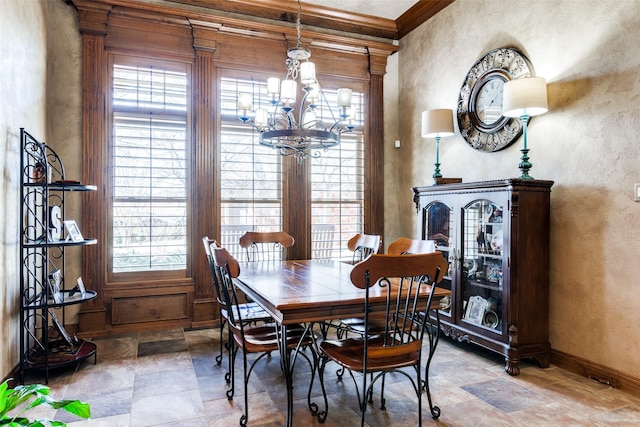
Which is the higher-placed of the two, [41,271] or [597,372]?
[41,271]

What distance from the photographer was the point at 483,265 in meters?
3.42

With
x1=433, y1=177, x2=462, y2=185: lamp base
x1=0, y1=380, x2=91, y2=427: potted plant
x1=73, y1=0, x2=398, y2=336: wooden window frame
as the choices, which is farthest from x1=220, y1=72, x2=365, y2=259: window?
x1=0, y1=380, x2=91, y2=427: potted plant

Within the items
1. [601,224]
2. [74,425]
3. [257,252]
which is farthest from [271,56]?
[74,425]

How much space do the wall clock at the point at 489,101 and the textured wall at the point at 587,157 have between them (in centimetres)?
9

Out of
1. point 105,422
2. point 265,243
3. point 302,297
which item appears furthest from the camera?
point 265,243

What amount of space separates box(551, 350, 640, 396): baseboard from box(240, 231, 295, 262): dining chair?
2388 mm

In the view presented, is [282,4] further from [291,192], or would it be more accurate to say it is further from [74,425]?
[74,425]

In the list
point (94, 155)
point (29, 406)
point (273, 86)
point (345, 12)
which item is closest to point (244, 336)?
point (29, 406)

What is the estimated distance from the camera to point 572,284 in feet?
10.3

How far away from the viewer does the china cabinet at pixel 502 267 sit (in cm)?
311

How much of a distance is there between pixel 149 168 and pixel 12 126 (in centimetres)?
135

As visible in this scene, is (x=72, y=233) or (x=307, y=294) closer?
(x=307, y=294)

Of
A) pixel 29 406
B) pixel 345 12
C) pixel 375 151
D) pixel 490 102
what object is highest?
pixel 345 12

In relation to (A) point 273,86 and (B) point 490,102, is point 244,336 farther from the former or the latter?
(B) point 490,102
